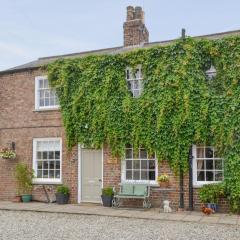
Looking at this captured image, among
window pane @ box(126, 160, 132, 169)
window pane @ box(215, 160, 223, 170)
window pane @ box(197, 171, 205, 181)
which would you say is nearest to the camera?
window pane @ box(215, 160, 223, 170)

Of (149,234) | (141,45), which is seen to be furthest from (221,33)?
(149,234)

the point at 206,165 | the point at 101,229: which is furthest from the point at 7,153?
the point at 206,165

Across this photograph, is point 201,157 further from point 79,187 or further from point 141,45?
point 141,45

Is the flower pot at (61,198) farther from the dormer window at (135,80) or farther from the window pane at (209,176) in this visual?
the window pane at (209,176)

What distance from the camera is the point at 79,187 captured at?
16734 millimetres

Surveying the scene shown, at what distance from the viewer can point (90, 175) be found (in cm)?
1664

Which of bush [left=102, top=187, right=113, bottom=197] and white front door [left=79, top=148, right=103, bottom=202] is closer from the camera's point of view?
bush [left=102, top=187, right=113, bottom=197]

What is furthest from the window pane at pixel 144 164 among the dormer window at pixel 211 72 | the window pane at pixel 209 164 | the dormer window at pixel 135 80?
the dormer window at pixel 211 72

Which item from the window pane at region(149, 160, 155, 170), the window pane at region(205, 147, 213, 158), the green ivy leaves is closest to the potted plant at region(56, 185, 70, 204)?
the green ivy leaves

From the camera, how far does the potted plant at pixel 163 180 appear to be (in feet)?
49.0

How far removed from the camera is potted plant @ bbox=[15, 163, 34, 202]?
17.4m

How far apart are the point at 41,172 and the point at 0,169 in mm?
2135

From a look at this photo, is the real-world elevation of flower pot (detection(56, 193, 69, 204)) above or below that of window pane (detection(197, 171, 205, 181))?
below

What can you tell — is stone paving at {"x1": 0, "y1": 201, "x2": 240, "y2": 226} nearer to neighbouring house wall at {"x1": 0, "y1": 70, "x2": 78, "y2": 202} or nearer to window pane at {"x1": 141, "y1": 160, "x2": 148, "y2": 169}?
neighbouring house wall at {"x1": 0, "y1": 70, "x2": 78, "y2": 202}
